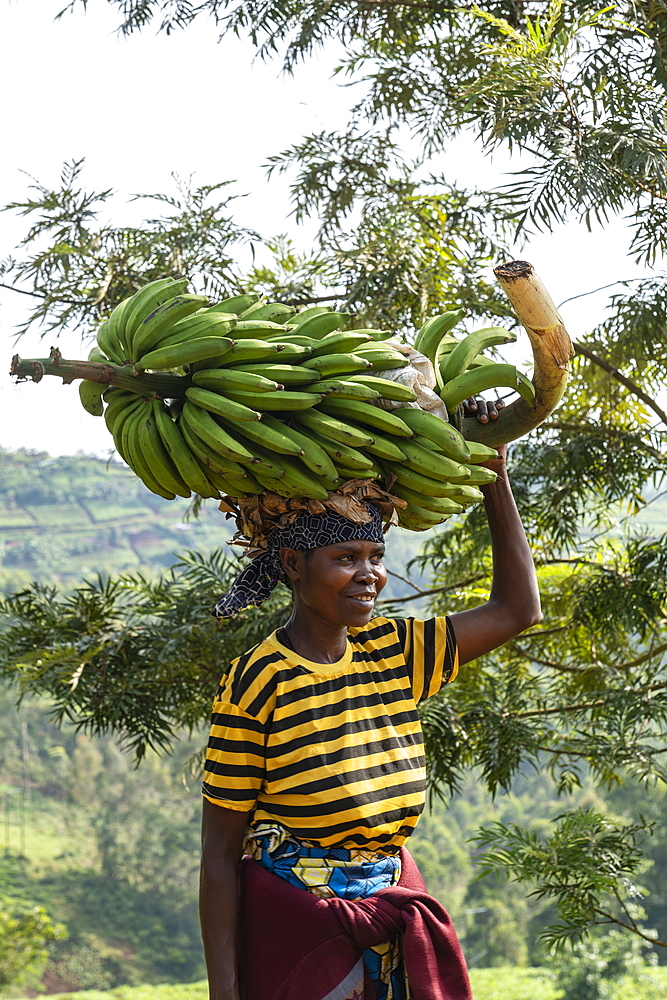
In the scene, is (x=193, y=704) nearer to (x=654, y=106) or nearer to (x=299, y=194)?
(x=299, y=194)

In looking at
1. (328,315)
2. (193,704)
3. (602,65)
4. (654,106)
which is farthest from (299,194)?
(328,315)

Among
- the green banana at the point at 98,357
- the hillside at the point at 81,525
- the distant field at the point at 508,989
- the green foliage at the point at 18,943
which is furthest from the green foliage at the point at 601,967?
the hillside at the point at 81,525

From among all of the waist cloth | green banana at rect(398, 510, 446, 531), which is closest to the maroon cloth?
the waist cloth

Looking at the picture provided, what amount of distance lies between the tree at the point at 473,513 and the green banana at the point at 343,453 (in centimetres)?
170

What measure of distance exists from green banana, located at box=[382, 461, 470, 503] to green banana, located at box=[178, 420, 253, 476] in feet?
0.95

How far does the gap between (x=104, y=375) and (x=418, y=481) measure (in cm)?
60

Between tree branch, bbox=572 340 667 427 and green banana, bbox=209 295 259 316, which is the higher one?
tree branch, bbox=572 340 667 427

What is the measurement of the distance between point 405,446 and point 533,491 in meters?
2.59

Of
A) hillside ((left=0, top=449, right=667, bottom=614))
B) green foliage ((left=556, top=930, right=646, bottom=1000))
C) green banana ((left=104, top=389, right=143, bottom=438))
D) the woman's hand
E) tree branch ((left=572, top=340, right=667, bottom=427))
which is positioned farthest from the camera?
hillside ((left=0, top=449, right=667, bottom=614))

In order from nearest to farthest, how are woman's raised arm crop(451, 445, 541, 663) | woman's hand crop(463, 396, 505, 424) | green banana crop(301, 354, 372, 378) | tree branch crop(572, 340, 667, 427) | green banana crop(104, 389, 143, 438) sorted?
1. green banana crop(301, 354, 372, 378)
2. green banana crop(104, 389, 143, 438)
3. woman's hand crop(463, 396, 505, 424)
4. woman's raised arm crop(451, 445, 541, 663)
5. tree branch crop(572, 340, 667, 427)

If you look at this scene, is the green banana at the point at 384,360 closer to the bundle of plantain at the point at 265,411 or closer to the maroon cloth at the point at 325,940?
the bundle of plantain at the point at 265,411

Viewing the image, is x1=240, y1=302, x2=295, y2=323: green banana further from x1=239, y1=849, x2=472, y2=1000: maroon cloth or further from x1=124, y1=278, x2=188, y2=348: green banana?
x1=239, y1=849, x2=472, y2=1000: maroon cloth

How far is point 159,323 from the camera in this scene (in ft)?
5.71

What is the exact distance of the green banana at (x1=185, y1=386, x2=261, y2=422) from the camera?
163 cm
